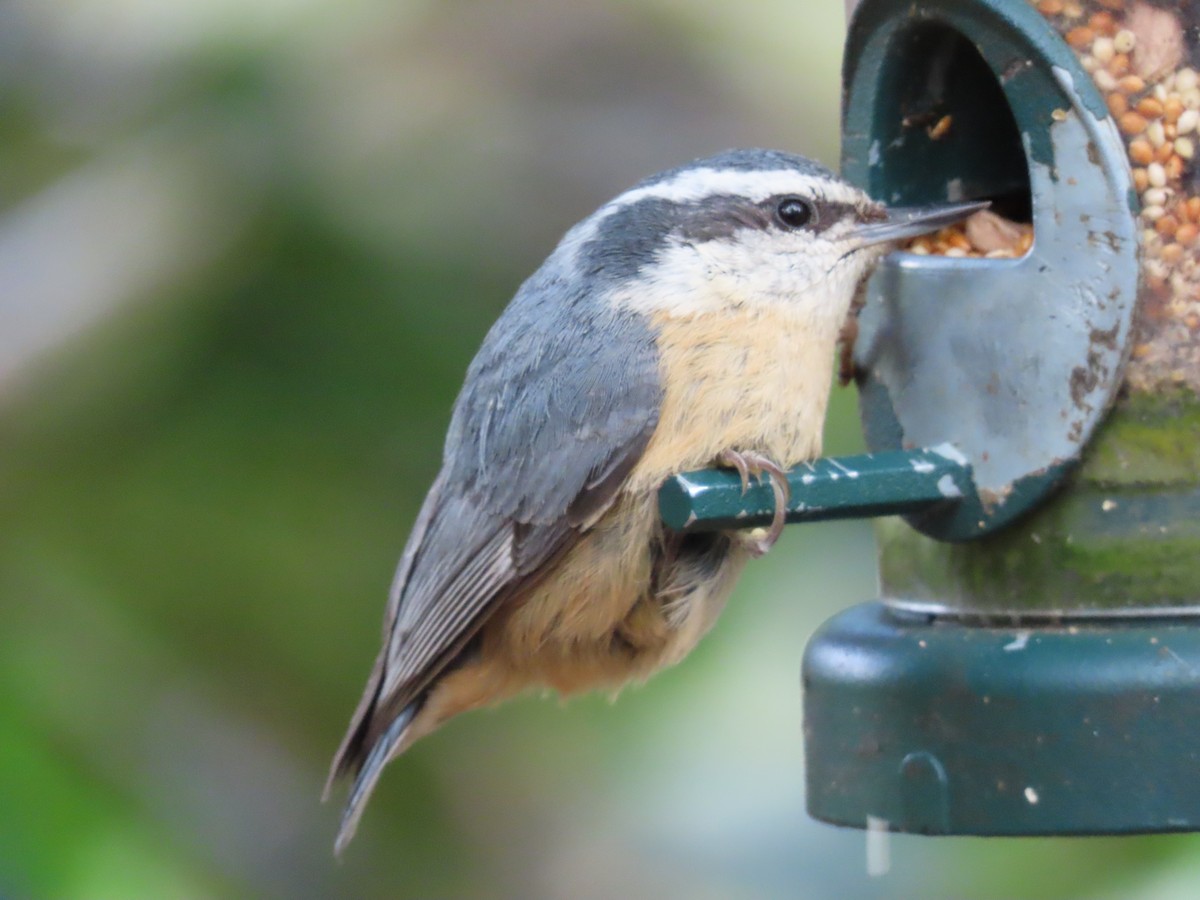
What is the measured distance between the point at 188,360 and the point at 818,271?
1.71 m

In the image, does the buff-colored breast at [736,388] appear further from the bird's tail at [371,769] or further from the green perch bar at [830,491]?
the bird's tail at [371,769]

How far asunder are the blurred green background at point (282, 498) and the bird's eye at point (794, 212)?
1.24m

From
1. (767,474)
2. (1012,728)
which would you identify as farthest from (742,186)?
(1012,728)

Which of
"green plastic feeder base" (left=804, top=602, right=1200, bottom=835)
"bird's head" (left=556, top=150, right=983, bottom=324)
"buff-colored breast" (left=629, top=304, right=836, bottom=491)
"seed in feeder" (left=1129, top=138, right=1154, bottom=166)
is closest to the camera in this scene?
"green plastic feeder base" (left=804, top=602, right=1200, bottom=835)

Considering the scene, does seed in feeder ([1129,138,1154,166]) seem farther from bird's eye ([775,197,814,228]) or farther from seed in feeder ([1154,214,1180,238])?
bird's eye ([775,197,814,228])

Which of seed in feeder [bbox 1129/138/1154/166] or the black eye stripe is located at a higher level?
seed in feeder [bbox 1129/138/1154/166]

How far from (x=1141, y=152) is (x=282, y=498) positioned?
2344mm

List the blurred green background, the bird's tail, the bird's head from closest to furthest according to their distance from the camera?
the bird's head
the bird's tail
the blurred green background

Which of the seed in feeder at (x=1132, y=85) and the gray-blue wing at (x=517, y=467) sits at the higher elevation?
Result: the seed in feeder at (x=1132, y=85)

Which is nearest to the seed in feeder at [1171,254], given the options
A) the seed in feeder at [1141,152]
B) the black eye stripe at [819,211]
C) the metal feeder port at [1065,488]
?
the metal feeder port at [1065,488]

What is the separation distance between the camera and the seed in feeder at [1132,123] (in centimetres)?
249

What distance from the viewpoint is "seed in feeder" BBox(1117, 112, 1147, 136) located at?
2488mm

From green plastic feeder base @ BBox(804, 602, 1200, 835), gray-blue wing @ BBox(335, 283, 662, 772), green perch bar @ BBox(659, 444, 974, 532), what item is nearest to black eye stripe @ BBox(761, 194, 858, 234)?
gray-blue wing @ BBox(335, 283, 662, 772)

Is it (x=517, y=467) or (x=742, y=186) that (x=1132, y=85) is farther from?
(x=517, y=467)
